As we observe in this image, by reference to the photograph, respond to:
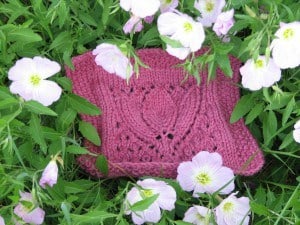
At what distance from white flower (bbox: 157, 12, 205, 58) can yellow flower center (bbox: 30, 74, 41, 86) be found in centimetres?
28

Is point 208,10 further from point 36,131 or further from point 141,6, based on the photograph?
point 36,131

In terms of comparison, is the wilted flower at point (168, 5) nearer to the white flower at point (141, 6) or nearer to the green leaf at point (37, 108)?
the white flower at point (141, 6)

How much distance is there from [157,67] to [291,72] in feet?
1.01

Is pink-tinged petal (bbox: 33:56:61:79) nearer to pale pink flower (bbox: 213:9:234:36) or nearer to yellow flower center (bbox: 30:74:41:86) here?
yellow flower center (bbox: 30:74:41:86)

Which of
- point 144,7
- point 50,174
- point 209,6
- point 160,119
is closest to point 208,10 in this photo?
point 209,6

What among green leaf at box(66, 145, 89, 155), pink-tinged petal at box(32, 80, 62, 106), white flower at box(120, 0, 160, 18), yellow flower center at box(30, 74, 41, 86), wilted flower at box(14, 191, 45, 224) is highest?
white flower at box(120, 0, 160, 18)

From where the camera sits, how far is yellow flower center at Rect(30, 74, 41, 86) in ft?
4.33

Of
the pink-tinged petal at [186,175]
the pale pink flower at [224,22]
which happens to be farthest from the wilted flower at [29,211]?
the pale pink flower at [224,22]

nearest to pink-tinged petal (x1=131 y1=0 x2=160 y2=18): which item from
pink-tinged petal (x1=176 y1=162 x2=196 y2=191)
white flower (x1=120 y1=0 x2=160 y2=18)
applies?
white flower (x1=120 y1=0 x2=160 y2=18)

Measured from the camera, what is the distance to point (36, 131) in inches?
50.2

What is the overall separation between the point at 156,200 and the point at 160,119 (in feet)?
0.75

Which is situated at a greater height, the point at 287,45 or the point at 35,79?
the point at 287,45

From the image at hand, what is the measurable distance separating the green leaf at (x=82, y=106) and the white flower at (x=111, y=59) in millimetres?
84

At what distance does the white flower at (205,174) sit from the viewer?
1.33 meters
